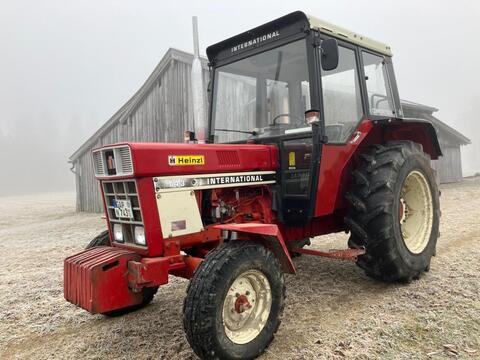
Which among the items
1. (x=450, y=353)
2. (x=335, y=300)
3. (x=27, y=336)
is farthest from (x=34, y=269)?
(x=450, y=353)

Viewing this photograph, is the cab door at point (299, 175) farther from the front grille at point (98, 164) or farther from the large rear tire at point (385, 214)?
the front grille at point (98, 164)

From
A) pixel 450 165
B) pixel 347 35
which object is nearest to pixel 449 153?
pixel 450 165

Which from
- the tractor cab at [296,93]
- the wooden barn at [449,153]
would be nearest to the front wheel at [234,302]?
the tractor cab at [296,93]

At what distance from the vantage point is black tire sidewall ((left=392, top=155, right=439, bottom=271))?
405 cm

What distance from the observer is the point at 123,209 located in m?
3.32

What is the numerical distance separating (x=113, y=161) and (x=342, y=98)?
2362 mm

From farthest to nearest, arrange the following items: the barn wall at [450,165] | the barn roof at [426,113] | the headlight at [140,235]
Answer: the barn wall at [450,165] < the barn roof at [426,113] < the headlight at [140,235]

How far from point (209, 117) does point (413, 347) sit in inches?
118

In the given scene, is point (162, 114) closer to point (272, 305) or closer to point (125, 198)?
point (125, 198)

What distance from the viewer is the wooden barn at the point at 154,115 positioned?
40.4 feet

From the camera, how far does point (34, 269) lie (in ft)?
20.0

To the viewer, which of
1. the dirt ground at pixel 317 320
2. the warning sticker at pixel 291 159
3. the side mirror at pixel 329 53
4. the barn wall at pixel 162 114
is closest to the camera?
the dirt ground at pixel 317 320

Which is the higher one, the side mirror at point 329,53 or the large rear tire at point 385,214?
the side mirror at point 329,53

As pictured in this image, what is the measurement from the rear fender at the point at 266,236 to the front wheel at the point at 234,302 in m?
0.11
